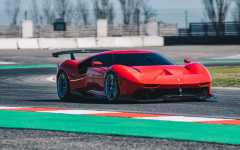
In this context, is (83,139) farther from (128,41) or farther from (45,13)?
(45,13)

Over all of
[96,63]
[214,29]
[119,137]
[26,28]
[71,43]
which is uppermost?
[26,28]

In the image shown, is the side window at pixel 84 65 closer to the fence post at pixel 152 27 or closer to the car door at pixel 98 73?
the car door at pixel 98 73

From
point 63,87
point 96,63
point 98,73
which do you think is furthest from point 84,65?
point 96,63

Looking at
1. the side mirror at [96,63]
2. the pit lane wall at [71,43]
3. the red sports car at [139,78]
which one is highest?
the side mirror at [96,63]

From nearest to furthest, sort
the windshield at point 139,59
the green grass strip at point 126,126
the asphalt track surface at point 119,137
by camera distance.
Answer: the asphalt track surface at point 119,137
the green grass strip at point 126,126
the windshield at point 139,59

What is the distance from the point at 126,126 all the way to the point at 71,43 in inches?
1093

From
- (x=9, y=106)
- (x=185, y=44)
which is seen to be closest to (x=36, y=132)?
(x=9, y=106)

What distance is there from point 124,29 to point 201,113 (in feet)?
120

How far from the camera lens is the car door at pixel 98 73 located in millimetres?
10359

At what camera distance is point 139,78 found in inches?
376

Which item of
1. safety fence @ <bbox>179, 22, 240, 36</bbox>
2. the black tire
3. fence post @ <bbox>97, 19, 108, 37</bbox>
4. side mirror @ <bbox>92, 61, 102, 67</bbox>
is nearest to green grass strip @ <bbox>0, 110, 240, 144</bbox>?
side mirror @ <bbox>92, 61, 102, 67</bbox>

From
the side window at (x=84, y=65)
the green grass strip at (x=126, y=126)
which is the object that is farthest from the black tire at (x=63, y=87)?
the green grass strip at (x=126, y=126)

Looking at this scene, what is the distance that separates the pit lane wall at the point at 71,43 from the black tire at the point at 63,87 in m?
22.1

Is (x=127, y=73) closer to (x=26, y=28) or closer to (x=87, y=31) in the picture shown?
(x=26, y=28)
